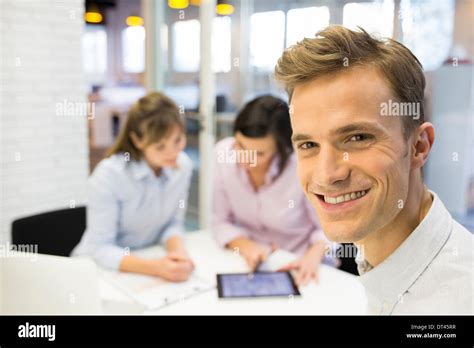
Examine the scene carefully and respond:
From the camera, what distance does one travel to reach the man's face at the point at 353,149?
0.66 meters

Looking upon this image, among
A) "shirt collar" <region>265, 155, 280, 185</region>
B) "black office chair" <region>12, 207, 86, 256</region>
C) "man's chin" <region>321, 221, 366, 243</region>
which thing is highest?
"man's chin" <region>321, 221, 366, 243</region>

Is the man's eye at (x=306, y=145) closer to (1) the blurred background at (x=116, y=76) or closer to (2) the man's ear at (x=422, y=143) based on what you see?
(2) the man's ear at (x=422, y=143)

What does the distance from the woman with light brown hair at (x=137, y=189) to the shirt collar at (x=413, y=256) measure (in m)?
0.80

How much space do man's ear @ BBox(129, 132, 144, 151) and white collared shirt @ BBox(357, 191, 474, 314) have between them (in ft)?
3.47

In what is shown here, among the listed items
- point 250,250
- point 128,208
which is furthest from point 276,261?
point 128,208

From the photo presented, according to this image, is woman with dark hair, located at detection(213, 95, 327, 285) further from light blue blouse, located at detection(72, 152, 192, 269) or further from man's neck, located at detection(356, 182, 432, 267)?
man's neck, located at detection(356, 182, 432, 267)

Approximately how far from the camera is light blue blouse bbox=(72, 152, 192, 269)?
1.51 m

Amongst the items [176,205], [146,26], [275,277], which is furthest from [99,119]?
[275,277]

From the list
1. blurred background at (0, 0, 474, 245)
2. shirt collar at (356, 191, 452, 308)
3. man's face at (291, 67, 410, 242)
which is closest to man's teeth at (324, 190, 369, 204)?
man's face at (291, 67, 410, 242)

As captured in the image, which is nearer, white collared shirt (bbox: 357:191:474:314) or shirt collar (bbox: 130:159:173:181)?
white collared shirt (bbox: 357:191:474:314)

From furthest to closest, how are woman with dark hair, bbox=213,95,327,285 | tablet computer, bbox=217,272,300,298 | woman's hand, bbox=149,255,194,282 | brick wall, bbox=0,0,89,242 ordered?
brick wall, bbox=0,0,89,242, woman with dark hair, bbox=213,95,327,285, woman's hand, bbox=149,255,194,282, tablet computer, bbox=217,272,300,298

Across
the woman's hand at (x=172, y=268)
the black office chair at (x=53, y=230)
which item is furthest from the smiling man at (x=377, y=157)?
the black office chair at (x=53, y=230)
